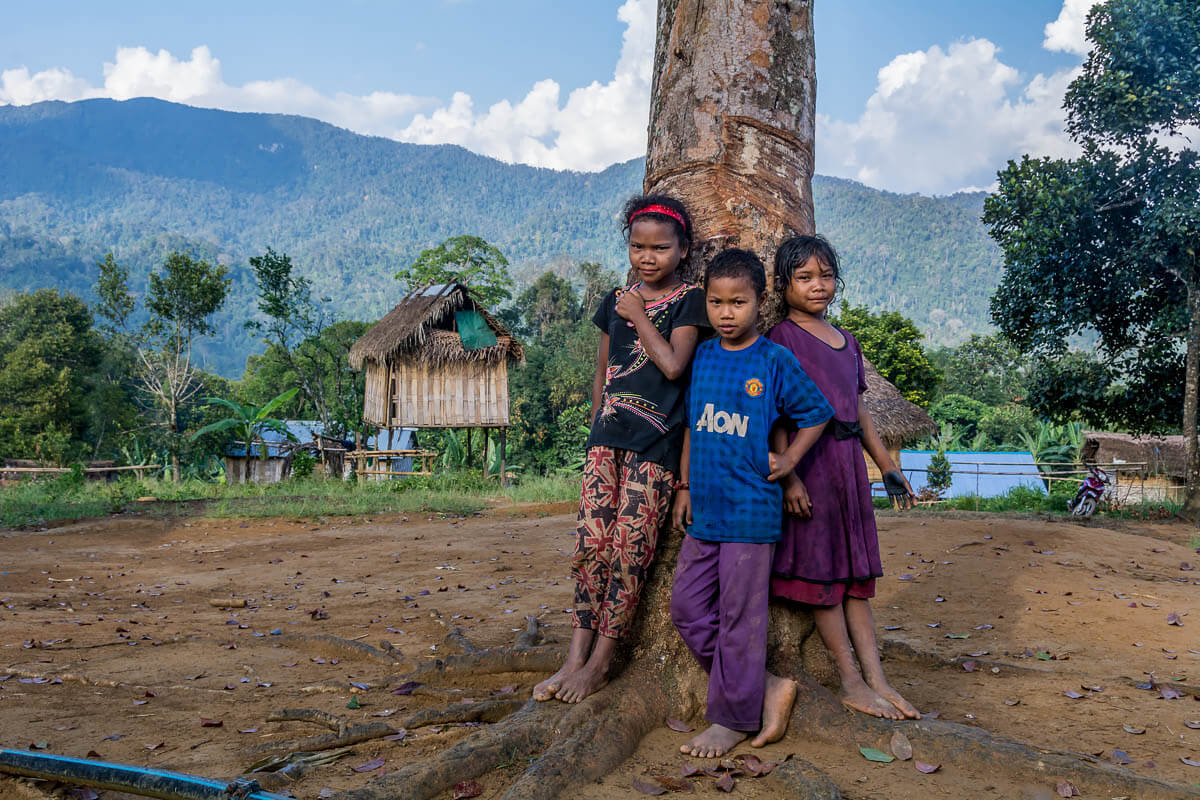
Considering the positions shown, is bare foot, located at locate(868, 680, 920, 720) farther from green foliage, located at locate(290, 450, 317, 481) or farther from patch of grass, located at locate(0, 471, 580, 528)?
green foliage, located at locate(290, 450, 317, 481)

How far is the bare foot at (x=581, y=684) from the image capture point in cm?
281

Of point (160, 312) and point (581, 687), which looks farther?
point (160, 312)

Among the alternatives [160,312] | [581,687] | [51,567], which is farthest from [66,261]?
[581,687]

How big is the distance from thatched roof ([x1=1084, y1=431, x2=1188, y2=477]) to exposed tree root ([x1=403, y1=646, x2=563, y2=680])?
83.2ft

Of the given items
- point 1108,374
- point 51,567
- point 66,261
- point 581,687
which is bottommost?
point 51,567

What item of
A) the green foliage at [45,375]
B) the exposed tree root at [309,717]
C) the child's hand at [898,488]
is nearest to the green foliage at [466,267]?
the green foliage at [45,375]

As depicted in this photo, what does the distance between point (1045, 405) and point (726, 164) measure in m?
11.5

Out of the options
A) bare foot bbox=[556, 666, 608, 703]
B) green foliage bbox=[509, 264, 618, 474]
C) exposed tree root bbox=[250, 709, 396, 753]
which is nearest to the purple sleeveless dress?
bare foot bbox=[556, 666, 608, 703]

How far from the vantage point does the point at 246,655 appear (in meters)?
4.25

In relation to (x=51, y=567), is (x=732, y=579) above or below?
above

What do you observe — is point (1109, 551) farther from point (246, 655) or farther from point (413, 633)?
point (246, 655)

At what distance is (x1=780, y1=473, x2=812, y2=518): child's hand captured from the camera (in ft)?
8.89

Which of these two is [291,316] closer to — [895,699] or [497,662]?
[497,662]

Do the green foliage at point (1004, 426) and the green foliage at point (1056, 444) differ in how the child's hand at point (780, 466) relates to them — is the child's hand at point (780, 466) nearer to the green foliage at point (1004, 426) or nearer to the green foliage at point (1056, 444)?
the green foliage at point (1056, 444)
